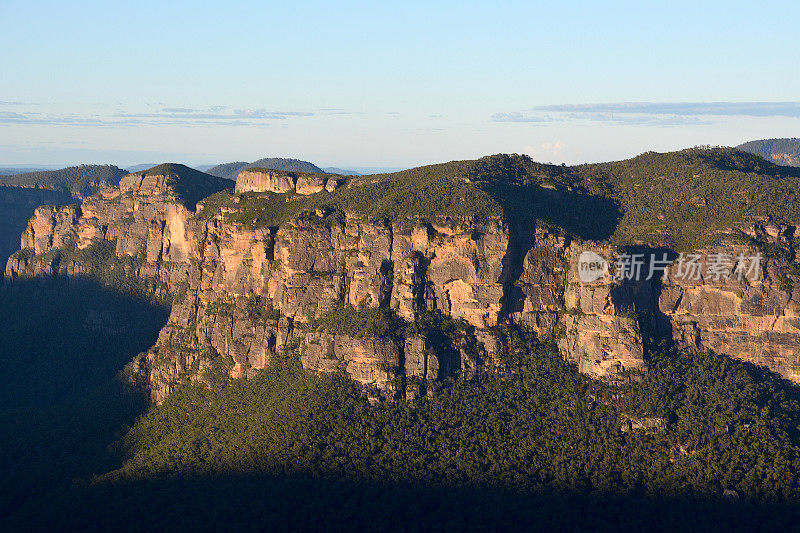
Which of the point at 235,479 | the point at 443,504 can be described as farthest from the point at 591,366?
the point at 235,479

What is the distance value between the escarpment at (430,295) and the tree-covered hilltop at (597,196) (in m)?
0.61

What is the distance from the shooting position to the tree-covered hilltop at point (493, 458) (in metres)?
93.1

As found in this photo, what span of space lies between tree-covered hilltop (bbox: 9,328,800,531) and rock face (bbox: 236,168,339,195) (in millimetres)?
39339

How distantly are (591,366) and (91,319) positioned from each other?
4220 inches

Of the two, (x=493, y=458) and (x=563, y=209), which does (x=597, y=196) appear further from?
(x=493, y=458)

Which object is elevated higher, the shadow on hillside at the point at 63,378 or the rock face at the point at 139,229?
the rock face at the point at 139,229

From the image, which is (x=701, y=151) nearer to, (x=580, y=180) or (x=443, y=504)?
(x=580, y=180)

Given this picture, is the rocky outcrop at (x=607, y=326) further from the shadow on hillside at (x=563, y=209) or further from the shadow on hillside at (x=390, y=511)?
the shadow on hillside at (x=390, y=511)

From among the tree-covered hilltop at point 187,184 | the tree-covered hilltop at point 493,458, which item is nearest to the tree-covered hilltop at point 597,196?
the tree-covered hilltop at point 493,458

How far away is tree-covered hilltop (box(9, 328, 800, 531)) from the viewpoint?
9306 centimetres

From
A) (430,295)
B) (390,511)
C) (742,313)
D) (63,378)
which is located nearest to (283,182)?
(430,295)

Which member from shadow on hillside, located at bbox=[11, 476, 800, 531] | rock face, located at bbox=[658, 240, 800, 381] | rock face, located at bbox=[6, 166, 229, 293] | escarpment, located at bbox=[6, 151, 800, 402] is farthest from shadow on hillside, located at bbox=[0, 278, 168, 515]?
rock face, located at bbox=[658, 240, 800, 381]

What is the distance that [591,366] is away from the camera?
362 ft

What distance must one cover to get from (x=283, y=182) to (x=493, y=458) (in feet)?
221
